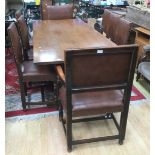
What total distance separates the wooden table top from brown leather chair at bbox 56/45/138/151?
20 cm

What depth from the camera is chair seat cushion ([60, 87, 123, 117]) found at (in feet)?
4.98

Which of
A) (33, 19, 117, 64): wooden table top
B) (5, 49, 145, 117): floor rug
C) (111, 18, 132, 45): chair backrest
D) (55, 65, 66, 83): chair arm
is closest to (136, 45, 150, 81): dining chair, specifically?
(5, 49, 145, 117): floor rug

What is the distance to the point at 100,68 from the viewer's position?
138 centimetres

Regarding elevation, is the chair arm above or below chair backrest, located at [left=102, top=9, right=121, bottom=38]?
below

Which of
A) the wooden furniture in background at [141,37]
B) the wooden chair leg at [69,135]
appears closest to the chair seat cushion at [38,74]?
the wooden chair leg at [69,135]

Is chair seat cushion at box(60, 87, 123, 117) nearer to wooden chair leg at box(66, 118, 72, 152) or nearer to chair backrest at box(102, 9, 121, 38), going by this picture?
wooden chair leg at box(66, 118, 72, 152)

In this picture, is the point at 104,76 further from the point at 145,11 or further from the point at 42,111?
the point at 145,11

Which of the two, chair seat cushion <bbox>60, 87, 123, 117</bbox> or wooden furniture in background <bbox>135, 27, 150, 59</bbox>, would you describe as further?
wooden furniture in background <bbox>135, 27, 150, 59</bbox>

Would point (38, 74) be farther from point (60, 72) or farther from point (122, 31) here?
point (122, 31)

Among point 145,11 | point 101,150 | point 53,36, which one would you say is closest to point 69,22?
point 53,36

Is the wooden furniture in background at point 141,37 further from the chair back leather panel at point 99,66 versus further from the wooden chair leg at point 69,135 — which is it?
the wooden chair leg at point 69,135

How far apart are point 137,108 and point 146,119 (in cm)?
19

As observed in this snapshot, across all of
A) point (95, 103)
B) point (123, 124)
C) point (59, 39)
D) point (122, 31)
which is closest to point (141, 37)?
point (122, 31)

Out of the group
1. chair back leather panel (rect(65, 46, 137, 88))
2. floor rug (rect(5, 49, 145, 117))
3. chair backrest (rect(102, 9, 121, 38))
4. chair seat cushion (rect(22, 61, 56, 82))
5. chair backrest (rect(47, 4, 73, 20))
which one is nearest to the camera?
chair back leather panel (rect(65, 46, 137, 88))
